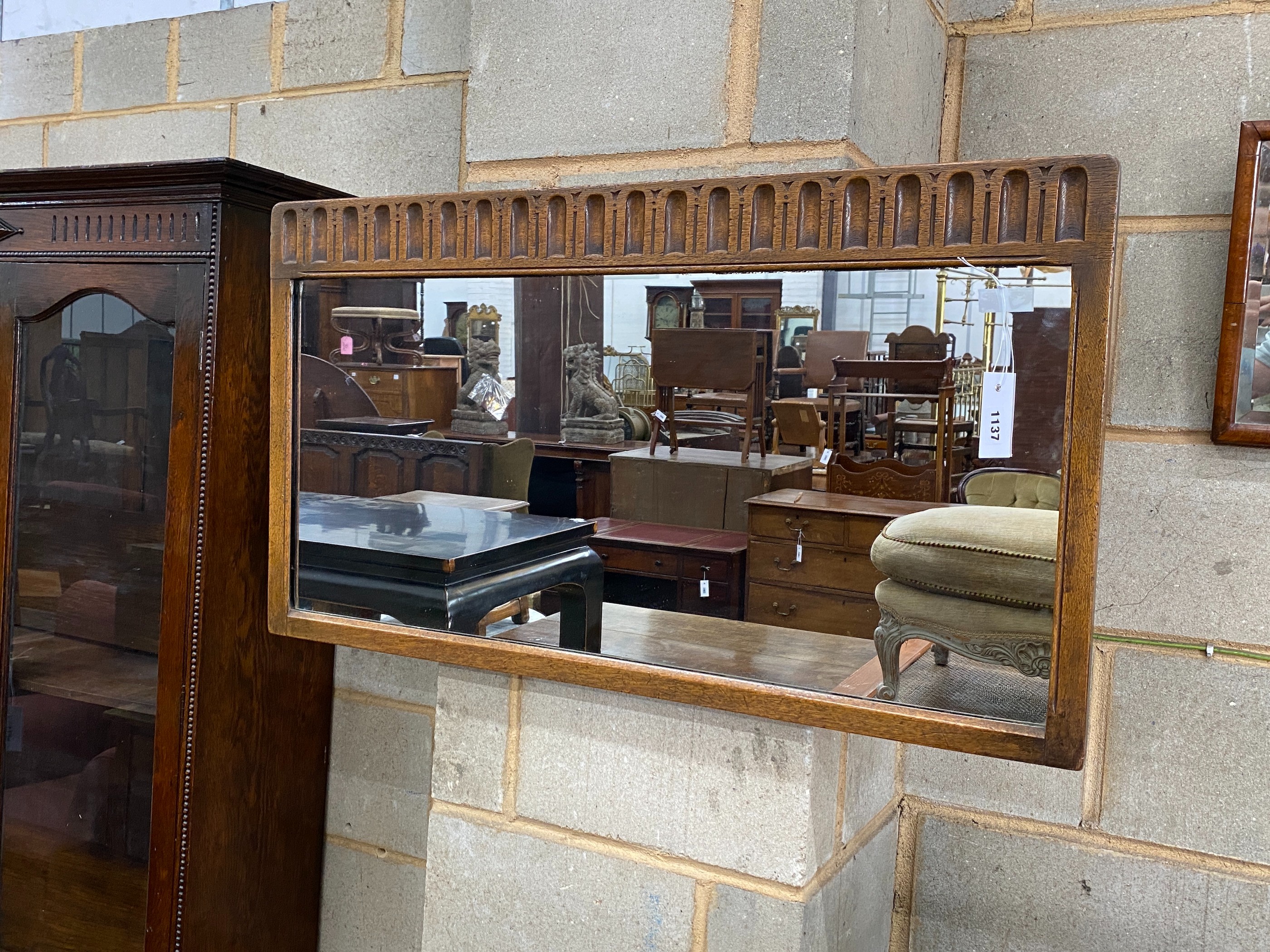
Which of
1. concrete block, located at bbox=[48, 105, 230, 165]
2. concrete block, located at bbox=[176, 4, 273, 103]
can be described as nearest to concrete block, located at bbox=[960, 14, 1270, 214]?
concrete block, located at bbox=[176, 4, 273, 103]

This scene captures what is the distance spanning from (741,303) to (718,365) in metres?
0.07

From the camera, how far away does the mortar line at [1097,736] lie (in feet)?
4.18

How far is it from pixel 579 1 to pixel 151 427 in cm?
77

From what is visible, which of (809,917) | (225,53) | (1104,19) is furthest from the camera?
(225,53)

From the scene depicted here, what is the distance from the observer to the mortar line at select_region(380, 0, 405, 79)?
1.66 meters

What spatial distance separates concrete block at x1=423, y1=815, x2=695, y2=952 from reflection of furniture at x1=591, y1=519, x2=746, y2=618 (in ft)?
1.10

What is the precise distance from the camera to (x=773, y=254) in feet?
3.18

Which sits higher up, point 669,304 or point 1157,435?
point 669,304

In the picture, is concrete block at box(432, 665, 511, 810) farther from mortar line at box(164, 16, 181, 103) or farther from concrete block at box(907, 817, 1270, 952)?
mortar line at box(164, 16, 181, 103)

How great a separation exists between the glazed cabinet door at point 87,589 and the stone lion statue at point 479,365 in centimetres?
40

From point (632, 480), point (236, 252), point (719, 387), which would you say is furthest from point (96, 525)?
point (719, 387)

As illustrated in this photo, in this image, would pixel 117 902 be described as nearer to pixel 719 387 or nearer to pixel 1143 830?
pixel 719 387

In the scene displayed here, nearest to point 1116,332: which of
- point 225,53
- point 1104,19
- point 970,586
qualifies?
point 1104,19

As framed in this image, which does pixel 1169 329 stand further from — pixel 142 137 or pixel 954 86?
pixel 142 137
